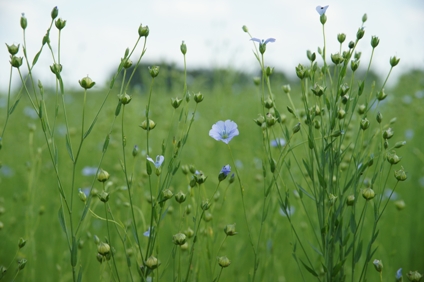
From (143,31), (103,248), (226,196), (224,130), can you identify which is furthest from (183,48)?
(226,196)

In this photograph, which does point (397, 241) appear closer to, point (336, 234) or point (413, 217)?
point (413, 217)

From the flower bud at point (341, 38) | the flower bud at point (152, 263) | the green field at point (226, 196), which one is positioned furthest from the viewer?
the flower bud at point (341, 38)

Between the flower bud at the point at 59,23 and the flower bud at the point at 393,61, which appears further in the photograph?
the flower bud at the point at 393,61

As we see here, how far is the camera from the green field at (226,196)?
3.47 feet

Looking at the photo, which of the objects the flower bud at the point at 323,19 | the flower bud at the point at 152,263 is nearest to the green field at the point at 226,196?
the flower bud at the point at 152,263

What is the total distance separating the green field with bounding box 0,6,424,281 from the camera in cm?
106

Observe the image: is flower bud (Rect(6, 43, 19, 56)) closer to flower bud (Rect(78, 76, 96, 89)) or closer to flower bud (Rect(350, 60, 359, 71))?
flower bud (Rect(78, 76, 96, 89))

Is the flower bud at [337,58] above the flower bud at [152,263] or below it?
above

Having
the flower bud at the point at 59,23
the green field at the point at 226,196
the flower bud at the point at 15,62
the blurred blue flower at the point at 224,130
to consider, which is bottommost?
the green field at the point at 226,196

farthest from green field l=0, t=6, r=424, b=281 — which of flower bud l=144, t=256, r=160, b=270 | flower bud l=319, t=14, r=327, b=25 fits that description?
flower bud l=319, t=14, r=327, b=25

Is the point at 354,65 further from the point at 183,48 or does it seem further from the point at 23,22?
the point at 23,22

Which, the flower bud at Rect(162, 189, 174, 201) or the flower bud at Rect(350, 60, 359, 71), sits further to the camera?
the flower bud at Rect(350, 60, 359, 71)

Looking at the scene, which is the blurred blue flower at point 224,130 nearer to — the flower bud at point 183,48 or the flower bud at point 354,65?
the flower bud at point 183,48

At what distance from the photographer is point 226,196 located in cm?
190
